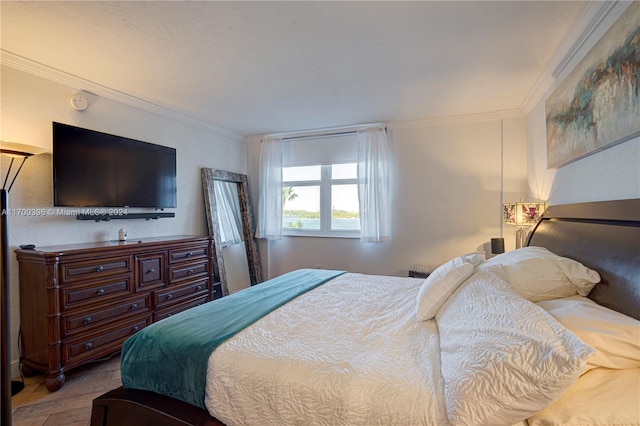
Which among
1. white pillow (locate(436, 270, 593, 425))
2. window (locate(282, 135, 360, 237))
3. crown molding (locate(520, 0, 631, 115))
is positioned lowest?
white pillow (locate(436, 270, 593, 425))

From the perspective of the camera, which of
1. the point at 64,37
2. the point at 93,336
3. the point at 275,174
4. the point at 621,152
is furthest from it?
the point at 275,174

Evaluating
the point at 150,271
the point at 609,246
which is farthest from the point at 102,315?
the point at 609,246

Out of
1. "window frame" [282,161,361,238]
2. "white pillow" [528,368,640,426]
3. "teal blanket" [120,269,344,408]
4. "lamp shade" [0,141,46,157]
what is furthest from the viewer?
"window frame" [282,161,361,238]

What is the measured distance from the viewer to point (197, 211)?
13.0ft

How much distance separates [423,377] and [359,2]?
194 centimetres

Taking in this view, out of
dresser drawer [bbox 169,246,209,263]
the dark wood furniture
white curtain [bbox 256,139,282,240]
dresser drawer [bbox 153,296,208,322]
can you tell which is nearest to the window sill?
white curtain [bbox 256,139,282,240]

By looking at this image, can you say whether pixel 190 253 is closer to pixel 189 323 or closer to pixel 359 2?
pixel 189 323

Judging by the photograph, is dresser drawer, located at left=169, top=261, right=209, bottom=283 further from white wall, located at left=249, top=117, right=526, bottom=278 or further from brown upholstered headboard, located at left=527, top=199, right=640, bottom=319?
brown upholstered headboard, located at left=527, top=199, right=640, bottom=319

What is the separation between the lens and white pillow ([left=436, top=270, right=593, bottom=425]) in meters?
0.82

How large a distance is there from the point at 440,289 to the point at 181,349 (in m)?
1.33

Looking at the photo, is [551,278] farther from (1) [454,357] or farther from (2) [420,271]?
(2) [420,271]

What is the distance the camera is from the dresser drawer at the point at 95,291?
2.17m

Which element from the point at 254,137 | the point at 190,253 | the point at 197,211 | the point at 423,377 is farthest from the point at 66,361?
the point at 254,137

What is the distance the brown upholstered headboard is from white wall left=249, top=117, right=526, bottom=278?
180 cm
